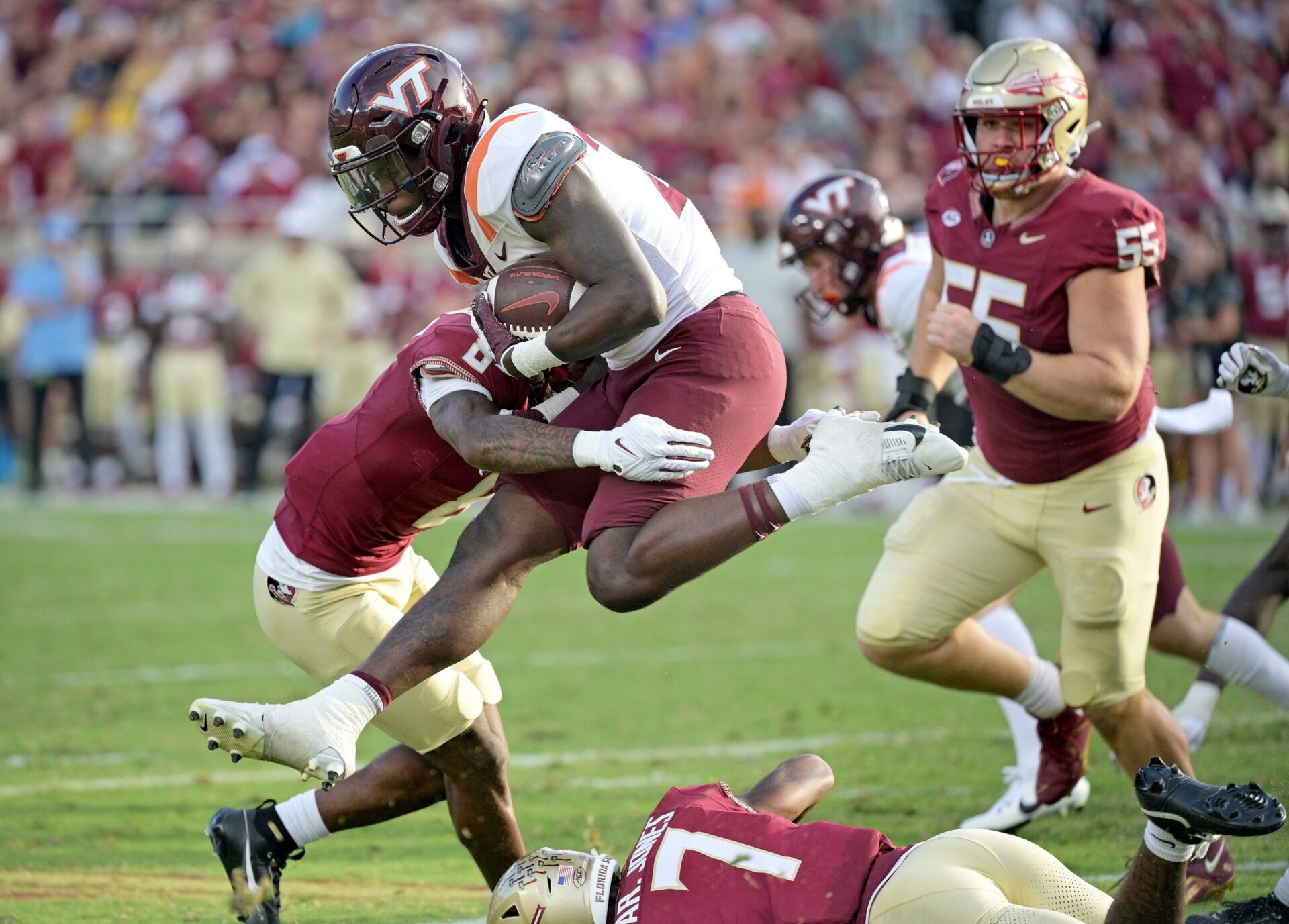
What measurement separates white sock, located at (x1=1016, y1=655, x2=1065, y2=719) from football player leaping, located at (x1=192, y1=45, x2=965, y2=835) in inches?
50.5

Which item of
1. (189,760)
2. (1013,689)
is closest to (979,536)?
(1013,689)

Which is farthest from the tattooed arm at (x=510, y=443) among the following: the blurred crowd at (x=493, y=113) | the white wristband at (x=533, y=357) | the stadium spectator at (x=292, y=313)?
the stadium spectator at (x=292, y=313)

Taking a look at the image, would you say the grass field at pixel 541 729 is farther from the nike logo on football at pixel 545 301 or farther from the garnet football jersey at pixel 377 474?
the nike logo on football at pixel 545 301

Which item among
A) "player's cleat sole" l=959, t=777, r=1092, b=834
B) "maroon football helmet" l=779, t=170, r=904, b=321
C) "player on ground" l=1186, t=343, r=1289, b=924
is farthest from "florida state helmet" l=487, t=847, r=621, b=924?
"maroon football helmet" l=779, t=170, r=904, b=321

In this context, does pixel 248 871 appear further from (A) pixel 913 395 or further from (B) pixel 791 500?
(A) pixel 913 395

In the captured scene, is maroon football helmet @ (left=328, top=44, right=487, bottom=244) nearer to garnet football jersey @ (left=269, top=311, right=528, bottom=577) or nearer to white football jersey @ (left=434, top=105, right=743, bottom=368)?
white football jersey @ (left=434, top=105, right=743, bottom=368)

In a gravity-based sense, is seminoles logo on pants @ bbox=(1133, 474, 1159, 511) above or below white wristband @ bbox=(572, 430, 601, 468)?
below

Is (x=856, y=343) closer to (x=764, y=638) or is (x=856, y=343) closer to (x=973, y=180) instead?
(x=764, y=638)

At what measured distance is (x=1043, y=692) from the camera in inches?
190

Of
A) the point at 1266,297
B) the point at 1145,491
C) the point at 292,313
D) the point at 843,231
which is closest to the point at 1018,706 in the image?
the point at 1145,491

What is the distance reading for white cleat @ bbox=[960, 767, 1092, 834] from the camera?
15.8ft

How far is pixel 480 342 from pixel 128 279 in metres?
11.1

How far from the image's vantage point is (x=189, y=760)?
19.5 feet

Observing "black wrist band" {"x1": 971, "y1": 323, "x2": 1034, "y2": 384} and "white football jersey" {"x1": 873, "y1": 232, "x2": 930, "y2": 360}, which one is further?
"white football jersey" {"x1": 873, "y1": 232, "x2": 930, "y2": 360}
